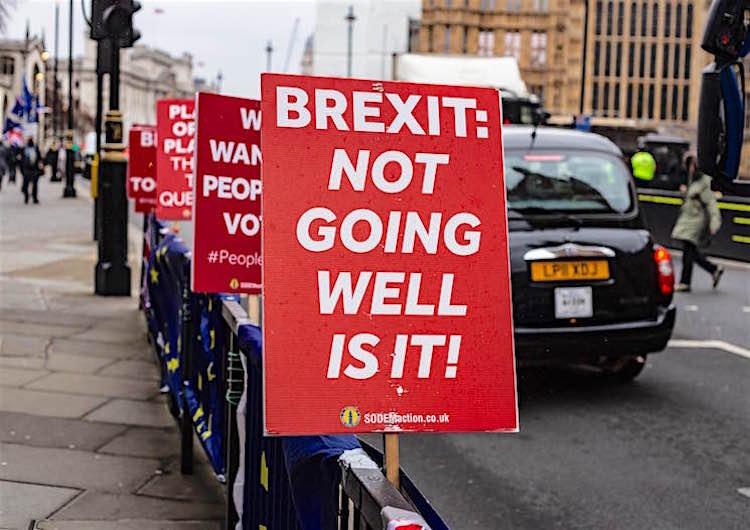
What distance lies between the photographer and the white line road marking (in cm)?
986

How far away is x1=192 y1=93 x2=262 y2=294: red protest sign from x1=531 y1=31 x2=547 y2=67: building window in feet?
320

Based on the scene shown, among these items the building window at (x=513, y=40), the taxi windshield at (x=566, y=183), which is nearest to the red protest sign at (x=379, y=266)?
the taxi windshield at (x=566, y=183)

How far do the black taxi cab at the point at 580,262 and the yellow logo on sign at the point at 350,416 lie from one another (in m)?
4.46

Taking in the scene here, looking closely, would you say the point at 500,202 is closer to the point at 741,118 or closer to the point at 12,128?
the point at 741,118

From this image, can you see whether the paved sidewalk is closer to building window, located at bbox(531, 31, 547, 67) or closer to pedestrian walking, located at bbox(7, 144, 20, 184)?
pedestrian walking, located at bbox(7, 144, 20, 184)

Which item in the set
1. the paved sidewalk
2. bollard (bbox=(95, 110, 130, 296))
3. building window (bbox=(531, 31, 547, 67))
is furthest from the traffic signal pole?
building window (bbox=(531, 31, 547, 67))

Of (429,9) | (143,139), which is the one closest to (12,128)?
(143,139)

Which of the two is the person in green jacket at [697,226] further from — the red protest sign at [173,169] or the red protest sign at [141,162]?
the red protest sign at [173,169]

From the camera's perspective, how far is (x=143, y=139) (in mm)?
10734

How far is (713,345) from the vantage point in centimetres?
1015

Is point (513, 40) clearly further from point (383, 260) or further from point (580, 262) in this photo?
point (383, 260)

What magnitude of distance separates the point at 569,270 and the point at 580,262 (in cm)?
9

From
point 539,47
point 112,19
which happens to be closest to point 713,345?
point 112,19

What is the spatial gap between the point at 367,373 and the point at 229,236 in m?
2.48
